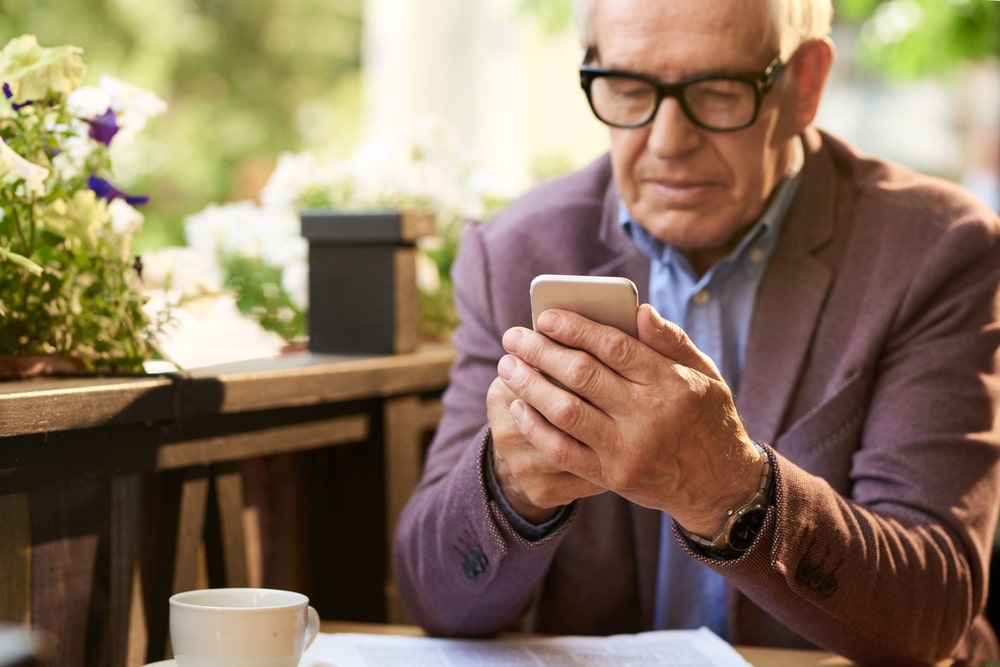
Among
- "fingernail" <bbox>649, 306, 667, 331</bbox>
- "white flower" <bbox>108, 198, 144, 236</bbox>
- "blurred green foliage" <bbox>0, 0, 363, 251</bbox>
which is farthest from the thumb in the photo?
"blurred green foliage" <bbox>0, 0, 363, 251</bbox>

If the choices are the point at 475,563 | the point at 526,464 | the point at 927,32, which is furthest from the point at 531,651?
the point at 927,32

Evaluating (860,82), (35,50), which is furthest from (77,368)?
(860,82)

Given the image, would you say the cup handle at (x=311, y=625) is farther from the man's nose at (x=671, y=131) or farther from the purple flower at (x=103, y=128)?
the man's nose at (x=671, y=131)

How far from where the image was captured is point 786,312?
160cm

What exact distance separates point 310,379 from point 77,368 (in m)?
0.34

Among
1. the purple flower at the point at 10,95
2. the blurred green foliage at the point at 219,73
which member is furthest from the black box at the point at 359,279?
the blurred green foliage at the point at 219,73

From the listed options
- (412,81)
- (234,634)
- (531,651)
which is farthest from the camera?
(412,81)

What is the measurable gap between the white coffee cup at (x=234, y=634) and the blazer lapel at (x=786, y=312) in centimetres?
74

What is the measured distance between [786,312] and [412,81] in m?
1.80

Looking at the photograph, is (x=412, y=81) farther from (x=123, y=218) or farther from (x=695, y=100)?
(x=123, y=218)

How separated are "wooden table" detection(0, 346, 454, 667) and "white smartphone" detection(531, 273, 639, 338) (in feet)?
1.51

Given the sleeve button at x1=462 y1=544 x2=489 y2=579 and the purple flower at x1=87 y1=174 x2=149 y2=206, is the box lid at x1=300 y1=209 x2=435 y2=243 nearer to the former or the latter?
the purple flower at x1=87 y1=174 x2=149 y2=206

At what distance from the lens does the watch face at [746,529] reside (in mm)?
1200

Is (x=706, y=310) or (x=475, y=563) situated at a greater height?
(x=706, y=310)
